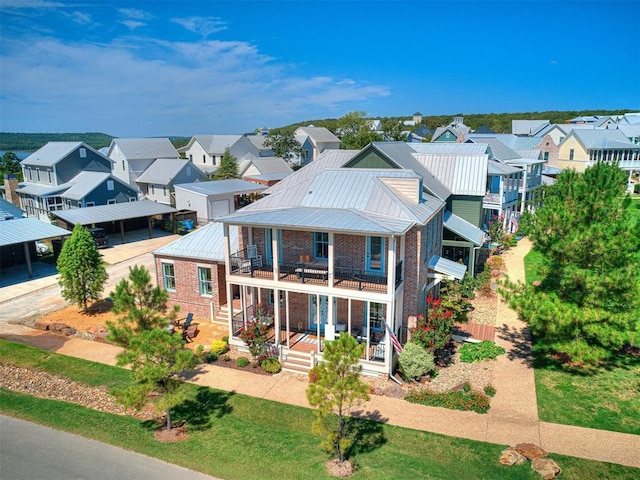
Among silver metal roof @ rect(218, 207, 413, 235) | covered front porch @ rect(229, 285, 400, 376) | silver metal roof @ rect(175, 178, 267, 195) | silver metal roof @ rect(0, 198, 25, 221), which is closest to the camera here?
silver metal roof @ rect(218, 207, 413, 235)

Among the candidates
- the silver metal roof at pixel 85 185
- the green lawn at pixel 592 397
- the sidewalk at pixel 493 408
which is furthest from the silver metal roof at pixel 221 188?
the green lawn at pixel 592 397

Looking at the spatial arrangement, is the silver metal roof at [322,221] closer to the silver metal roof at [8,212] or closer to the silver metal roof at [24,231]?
the silver metal roof at [24,231]

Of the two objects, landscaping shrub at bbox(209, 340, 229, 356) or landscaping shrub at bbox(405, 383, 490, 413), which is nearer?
landscaping shrub at bbox(405, 383, 490, 413)

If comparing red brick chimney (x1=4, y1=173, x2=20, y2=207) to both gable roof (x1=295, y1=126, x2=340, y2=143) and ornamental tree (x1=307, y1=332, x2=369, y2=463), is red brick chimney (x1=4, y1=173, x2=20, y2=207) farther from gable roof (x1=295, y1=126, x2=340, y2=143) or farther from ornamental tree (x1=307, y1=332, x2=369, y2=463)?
gable roof (x1=295, y1=126, x2=340, y2=143)

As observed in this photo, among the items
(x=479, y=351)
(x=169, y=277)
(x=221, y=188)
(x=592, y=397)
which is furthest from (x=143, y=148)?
(x=592, y=397)

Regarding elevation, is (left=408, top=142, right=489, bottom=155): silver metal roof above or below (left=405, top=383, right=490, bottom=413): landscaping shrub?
above

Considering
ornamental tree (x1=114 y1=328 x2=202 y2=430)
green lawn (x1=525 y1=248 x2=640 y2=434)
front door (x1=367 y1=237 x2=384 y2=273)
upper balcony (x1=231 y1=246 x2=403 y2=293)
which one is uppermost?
front door (x1=367 y1=237 x2=384 y2=273)

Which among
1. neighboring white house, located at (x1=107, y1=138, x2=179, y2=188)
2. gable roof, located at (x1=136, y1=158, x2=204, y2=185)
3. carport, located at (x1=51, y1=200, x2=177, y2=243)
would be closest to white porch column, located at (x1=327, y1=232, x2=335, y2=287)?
carport, located at (x1=51, y1=200, x2=177, y2=243)
